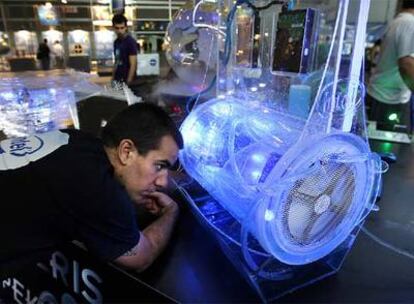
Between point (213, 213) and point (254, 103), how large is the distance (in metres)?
0.43

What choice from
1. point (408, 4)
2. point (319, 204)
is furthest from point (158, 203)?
point (408, 4)

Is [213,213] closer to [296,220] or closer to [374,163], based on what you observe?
[296,220]

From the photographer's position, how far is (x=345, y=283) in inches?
31.9

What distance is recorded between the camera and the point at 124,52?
3.44 meters

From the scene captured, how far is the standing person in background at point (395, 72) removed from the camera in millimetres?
1987

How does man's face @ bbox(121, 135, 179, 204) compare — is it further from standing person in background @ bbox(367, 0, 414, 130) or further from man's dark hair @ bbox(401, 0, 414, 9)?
man's dark hair @ bbox(401, 0, 414, 9)

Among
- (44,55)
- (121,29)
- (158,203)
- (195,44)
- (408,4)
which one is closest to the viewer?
(158,203)

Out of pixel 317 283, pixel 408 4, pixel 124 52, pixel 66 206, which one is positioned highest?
pixel 408 4

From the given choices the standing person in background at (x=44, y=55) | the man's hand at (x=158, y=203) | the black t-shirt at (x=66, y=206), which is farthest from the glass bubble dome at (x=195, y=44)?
the standing person in background at (x=44, y=55)

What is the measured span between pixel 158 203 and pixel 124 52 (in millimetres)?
2693

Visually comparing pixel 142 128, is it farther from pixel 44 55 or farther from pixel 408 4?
pixel 44 55

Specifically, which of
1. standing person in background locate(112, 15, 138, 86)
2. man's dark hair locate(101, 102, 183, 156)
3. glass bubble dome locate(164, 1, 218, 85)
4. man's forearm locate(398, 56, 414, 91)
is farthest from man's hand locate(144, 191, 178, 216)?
standing person in background locate(112, 15, 138, 86)

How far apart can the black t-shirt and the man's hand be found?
0.79ft

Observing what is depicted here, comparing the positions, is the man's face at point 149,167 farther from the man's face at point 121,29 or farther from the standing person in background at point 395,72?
the man's face at point 121,29
